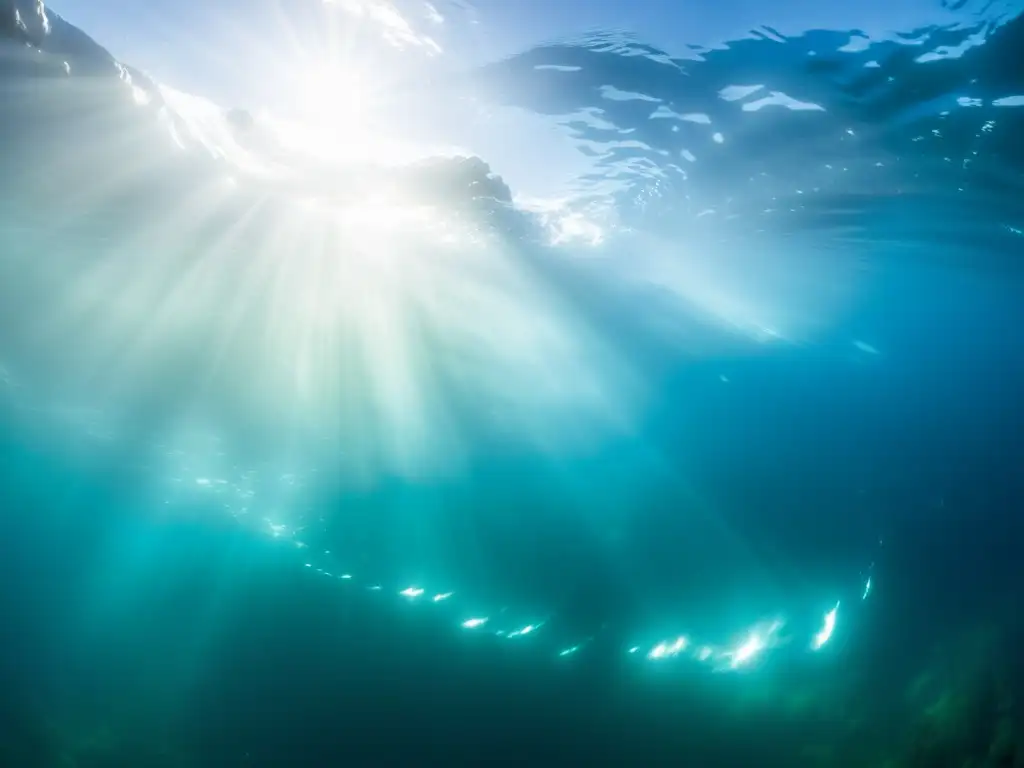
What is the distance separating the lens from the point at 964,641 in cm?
920

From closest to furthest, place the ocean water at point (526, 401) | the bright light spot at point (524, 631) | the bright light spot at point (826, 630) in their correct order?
1. the ocean water at point (526, 401)
2. the bright light spot at point (826, 630)
3. the bright light spot at point (524, 631)

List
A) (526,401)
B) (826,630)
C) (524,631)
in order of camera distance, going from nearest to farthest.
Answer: (826,630), (524,631), (526,401)

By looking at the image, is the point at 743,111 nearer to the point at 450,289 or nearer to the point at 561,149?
the point at 561,149

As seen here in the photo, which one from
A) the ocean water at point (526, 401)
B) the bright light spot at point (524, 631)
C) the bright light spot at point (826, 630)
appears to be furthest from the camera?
the bright light spot at point (524, 631)

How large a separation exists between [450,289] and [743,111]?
32.6ft

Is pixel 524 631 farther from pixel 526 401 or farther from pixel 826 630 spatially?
pixel 526 401

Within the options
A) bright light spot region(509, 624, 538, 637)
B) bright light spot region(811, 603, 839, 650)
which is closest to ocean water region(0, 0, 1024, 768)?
bright light spot region(811, 603, 839, 650)

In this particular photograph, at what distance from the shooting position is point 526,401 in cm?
1923

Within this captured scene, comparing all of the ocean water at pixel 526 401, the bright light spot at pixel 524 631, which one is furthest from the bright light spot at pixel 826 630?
the bright light spot at pixel 524 631

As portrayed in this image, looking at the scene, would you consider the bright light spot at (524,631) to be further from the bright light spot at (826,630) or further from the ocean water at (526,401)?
the bright light spot at (826,630)

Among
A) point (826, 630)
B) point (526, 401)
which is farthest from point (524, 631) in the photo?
point (526, 401)

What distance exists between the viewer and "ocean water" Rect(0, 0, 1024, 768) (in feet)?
30.1

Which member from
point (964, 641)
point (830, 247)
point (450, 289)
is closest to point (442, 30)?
point (450, 289)

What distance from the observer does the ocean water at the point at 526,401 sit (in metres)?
9.18
